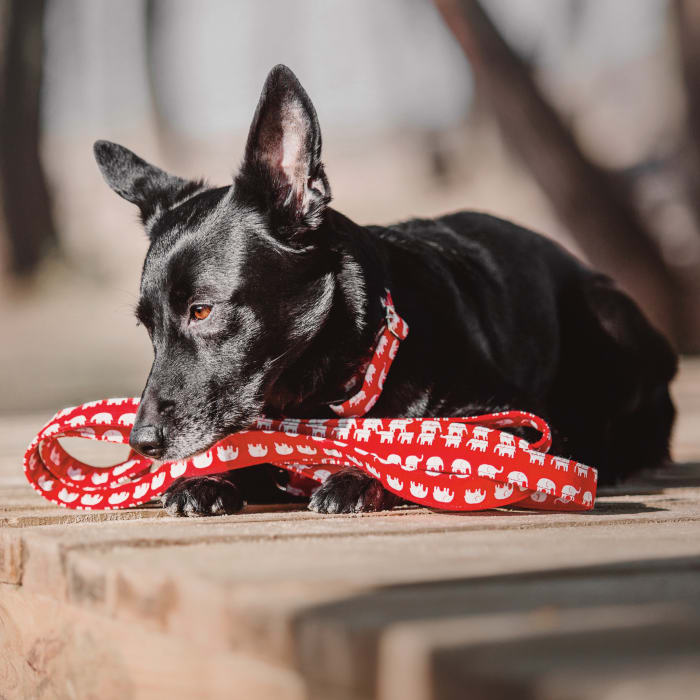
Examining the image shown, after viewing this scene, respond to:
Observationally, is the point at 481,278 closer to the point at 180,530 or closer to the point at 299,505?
the point at 299,505

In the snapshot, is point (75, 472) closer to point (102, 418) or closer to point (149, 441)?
point (102, 418)

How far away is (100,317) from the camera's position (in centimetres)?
1435

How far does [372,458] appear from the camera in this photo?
2.29m

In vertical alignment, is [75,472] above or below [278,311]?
below

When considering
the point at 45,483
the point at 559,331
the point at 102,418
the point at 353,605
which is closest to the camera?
the point at 353,605

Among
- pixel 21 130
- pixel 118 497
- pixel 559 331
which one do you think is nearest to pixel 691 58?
pixel 559 331

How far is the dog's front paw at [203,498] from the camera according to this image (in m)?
2.21

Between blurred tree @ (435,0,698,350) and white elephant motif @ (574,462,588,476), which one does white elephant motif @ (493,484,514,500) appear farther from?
blurred tree @ (435,0,698,350)

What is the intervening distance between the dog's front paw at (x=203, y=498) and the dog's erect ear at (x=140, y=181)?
94 centimetres

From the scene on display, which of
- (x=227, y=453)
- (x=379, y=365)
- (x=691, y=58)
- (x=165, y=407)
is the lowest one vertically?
(x=227, y=453)

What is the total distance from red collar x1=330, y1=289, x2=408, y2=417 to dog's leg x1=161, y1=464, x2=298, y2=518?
0.78 ft

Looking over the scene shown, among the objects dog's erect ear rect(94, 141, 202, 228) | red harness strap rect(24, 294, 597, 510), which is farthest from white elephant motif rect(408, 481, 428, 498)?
dog's erect ear rect(94, 141, 202, 228)

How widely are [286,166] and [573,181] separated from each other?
6091mm

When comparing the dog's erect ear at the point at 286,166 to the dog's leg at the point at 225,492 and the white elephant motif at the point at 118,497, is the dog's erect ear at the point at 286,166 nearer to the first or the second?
the dog's leg at the point at 225,492
